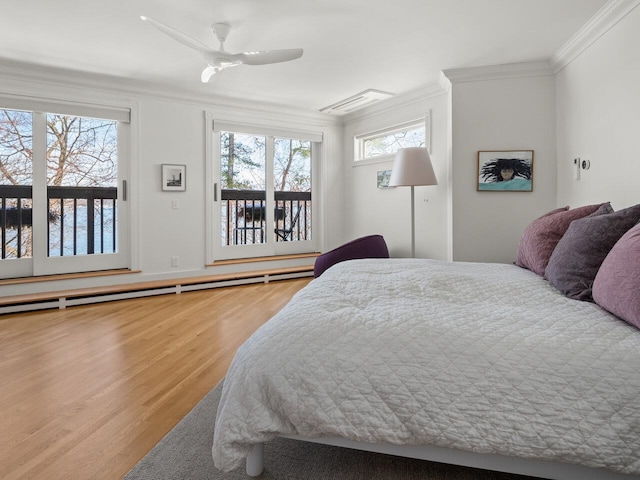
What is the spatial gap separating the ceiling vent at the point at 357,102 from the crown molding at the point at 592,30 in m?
1.82

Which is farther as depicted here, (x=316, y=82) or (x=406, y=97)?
(x=406, y=97)

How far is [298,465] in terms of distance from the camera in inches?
54.9

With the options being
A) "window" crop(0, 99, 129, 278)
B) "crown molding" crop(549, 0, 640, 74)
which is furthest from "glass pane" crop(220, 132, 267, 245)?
"crown molding" crop(549, 0, 640, 74)

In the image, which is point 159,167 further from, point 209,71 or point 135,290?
point 209,71

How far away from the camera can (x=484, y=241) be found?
12.7ft

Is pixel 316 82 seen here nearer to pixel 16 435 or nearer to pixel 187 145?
pixel 187 145

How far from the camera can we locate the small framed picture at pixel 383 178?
17.1 feet

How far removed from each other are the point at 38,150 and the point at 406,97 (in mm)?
4092

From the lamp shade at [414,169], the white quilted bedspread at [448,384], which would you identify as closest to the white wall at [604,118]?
the lamp shade at [414,169]

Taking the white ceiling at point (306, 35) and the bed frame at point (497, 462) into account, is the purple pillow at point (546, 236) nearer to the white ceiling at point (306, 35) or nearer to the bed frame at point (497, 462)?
the bed frame at point (497, 462)

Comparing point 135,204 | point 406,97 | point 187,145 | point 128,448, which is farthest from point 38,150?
point 406,97

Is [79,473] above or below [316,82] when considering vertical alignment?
below

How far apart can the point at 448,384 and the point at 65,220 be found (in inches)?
176

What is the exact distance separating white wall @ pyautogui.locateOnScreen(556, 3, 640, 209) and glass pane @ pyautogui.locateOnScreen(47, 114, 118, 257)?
15.1 feet
